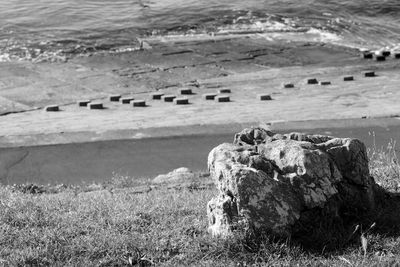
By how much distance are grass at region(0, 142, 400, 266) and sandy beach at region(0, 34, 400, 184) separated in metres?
3.55

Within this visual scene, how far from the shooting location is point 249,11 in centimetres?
2636

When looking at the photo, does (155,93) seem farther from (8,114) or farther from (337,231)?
(337,231)

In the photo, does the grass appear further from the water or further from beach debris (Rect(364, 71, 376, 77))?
the water

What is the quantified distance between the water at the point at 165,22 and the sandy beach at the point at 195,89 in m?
1.49

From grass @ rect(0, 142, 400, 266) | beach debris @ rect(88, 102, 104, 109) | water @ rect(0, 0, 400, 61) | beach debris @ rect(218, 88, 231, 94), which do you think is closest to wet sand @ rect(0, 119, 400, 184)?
grass @ rect(0, 142, 400, 266)

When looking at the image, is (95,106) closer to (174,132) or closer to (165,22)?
A: (174,132)

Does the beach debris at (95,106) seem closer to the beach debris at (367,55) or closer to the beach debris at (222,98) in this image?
the beach debris at (222,98)

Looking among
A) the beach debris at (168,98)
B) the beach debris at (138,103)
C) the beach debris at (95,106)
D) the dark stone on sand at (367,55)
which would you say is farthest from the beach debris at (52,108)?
the dark stone on sand at (367,55)

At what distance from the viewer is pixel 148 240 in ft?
16.3

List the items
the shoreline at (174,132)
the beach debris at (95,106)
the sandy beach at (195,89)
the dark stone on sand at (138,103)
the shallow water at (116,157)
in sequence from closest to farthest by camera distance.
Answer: the shallow water at (116,157) < the shoreline at (174,132) < the sandy beach at (195,89) < the dark stone on sand at (138,103) < the beach debris at (95,106)

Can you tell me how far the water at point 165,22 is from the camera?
21969 mm

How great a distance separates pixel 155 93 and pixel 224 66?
3967 mm

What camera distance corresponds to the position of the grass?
4.69m

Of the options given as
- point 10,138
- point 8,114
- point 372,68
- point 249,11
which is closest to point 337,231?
point 10,138
